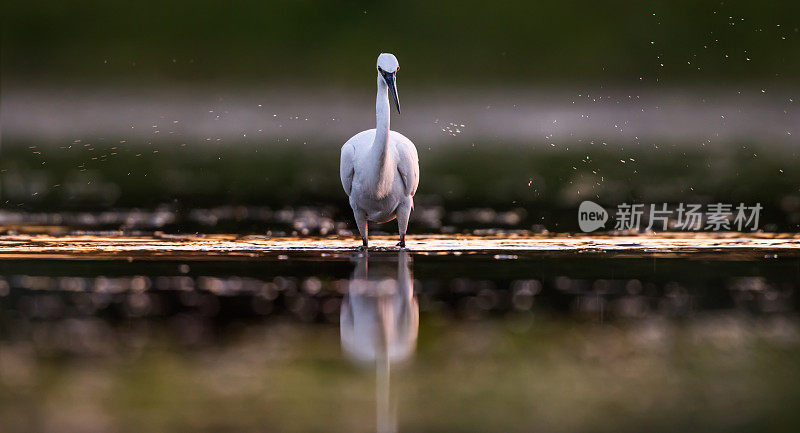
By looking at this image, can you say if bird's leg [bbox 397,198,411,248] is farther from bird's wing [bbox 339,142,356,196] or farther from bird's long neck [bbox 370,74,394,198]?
bird's wing [bbox 339,142,356,196]

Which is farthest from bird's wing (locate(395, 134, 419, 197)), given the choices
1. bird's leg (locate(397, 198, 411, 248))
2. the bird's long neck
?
the bird's long neck

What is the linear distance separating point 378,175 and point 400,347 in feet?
18.0

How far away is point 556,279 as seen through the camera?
1067cm

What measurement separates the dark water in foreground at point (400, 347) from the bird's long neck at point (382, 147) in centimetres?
161

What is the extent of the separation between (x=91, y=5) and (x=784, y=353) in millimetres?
36808

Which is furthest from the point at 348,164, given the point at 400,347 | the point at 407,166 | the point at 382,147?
the point at 400,347

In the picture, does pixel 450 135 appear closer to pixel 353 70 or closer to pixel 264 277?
pixel 353 70

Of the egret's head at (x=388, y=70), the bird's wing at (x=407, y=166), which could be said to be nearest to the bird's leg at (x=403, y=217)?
the bird's wing at (x=407, y=166)

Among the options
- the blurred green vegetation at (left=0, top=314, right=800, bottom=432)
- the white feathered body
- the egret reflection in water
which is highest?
the white feathered body

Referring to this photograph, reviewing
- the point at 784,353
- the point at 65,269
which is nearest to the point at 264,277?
the point at 65,269

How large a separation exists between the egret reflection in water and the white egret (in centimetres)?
158

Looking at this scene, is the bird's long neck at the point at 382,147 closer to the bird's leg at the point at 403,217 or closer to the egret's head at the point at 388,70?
the egret's head at the point at 388,70

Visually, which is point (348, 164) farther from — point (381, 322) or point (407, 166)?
point (381, 322)

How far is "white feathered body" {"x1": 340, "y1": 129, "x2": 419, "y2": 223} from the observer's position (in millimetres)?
13164
